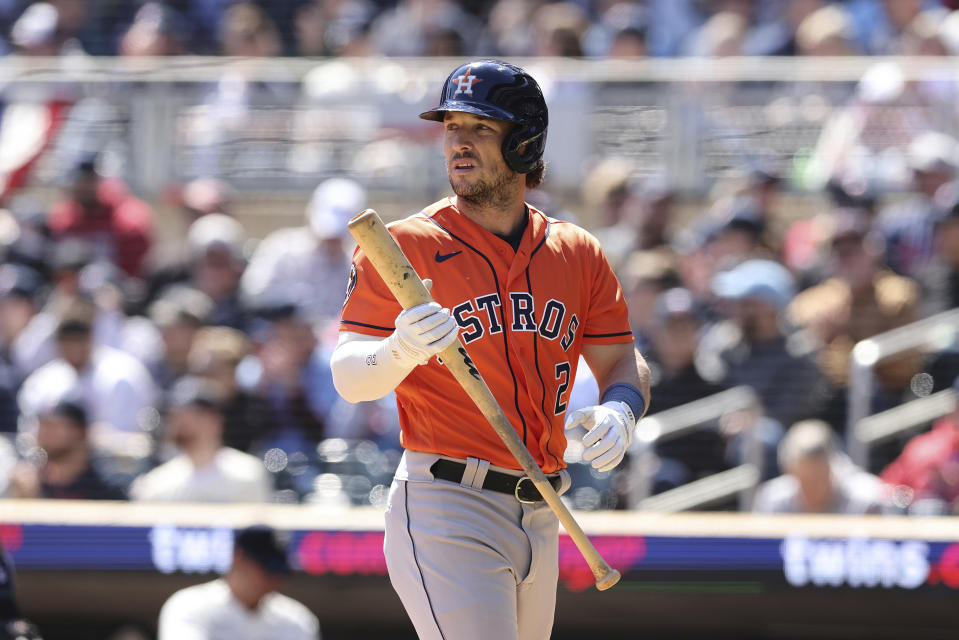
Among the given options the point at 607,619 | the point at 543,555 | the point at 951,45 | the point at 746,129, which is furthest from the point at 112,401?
the point at 951,45

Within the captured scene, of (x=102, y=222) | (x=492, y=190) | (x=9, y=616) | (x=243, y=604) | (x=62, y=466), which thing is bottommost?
(x=243, y=604)

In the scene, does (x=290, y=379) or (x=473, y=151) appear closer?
(x=473, y=151)

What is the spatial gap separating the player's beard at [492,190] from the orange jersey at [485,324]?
56 mm

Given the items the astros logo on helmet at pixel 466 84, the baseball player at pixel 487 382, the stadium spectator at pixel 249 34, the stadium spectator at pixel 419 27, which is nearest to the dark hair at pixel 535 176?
the baseball player at pixel 487 382

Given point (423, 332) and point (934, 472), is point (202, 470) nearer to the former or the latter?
point (934, 472)

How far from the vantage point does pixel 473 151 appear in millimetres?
3221

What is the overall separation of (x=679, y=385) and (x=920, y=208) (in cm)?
158

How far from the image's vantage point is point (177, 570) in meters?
6.07

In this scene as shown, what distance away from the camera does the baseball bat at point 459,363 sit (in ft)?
A: 9.58

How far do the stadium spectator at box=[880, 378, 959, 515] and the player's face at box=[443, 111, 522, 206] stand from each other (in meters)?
3.38

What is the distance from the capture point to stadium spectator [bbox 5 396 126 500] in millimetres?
→ 6359

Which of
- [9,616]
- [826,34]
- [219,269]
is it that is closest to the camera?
[9,616]

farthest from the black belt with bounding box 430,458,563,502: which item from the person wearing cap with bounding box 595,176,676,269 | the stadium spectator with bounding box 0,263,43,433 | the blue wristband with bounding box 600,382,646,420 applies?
the stadium spectator with bounding box 0,263,43,433

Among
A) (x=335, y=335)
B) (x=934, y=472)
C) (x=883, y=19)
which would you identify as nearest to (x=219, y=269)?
(x=335, y=335)
